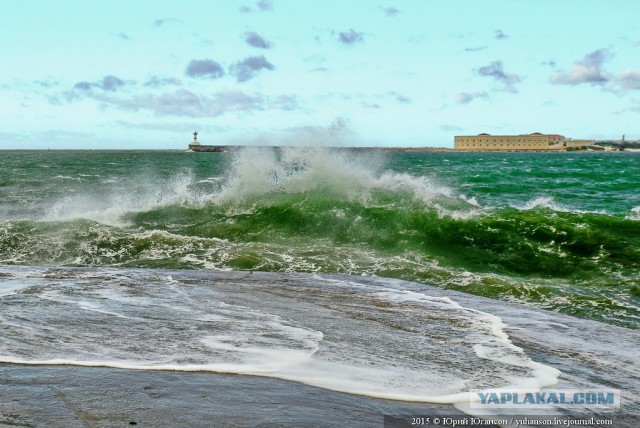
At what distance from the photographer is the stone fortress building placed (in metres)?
177

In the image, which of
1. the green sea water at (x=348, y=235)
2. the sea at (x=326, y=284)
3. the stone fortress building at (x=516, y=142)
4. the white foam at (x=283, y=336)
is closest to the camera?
the white foam at (x=283, y=336)

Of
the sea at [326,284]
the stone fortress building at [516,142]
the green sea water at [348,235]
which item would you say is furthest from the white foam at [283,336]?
the stone fortress building at [516,142]

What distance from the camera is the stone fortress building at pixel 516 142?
581ft

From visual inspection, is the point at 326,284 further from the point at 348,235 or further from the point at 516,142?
the point at 516,142

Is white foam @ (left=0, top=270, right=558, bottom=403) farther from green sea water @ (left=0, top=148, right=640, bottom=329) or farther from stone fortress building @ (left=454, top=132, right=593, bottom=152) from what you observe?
stone fortress building @ (left=454, top=132, right=593, bottom=152)

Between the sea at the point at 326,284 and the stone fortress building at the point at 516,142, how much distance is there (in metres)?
167

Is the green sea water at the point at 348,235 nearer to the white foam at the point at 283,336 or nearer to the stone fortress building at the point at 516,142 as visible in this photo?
the white foam at the point at 283,336

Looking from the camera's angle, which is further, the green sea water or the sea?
the green sea water

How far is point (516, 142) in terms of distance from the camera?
181000mm

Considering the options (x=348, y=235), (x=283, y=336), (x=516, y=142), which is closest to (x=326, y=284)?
(x=283, y=336)

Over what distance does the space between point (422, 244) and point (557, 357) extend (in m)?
8.09

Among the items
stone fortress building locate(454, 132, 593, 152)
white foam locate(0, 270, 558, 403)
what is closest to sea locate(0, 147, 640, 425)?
white foam locate(0, 270, 558, 403)

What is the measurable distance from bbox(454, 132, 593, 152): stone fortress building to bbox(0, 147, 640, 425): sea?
16721cm

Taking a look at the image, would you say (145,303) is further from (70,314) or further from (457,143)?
(457,143)
